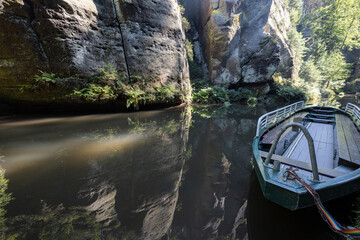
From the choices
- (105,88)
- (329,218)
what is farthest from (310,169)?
(105,88)

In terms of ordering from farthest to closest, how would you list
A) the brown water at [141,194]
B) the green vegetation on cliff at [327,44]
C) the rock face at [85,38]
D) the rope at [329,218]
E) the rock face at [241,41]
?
the green vegetation on cliff at [327,44] < the rock face at [241,41] < the rock face at [85,38] < the brown water at [141,194] < the rope at [329,218]

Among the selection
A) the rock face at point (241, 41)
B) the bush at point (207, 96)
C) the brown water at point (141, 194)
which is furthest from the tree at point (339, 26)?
the brown water at point (141, 194)

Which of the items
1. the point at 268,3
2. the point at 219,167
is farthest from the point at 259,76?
the point at 219,167

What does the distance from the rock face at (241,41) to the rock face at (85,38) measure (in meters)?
8.22

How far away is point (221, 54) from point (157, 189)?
2052 centimetres

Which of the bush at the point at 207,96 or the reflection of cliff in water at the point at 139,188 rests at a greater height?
the bush at the point at 207,96

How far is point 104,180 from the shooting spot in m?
3.32

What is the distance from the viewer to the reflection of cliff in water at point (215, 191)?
228 centimetres

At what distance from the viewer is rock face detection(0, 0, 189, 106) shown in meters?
8.66

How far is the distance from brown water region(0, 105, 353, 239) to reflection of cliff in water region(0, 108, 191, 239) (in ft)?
0.05

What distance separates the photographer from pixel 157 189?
3.13 metres

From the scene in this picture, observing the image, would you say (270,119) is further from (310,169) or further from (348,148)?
(310,169)

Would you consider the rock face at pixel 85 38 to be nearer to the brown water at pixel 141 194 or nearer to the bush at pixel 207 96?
the bush at pixel 207 96

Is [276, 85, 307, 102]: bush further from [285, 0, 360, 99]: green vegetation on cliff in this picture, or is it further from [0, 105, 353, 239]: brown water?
[0, 105, 353, 239]: brown water
